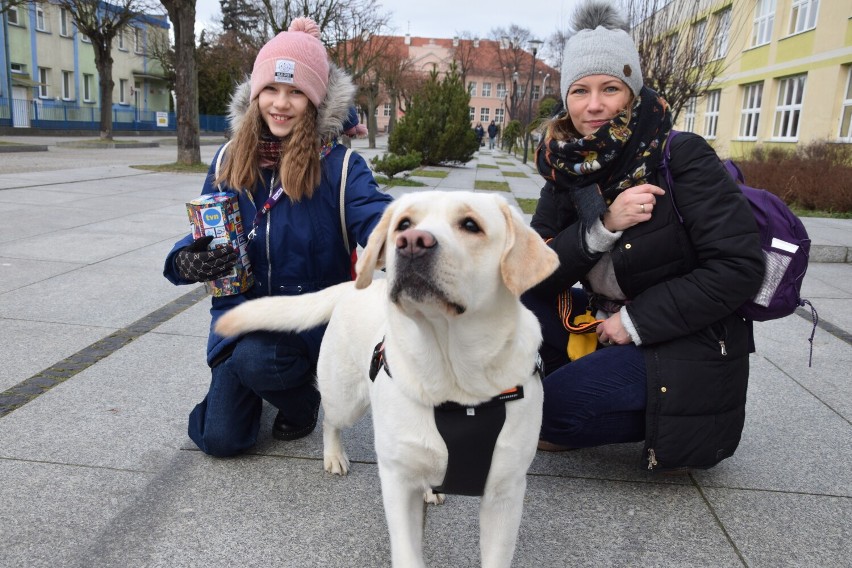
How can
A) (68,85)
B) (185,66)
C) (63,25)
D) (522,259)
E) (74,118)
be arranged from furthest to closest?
(68,85), (63,25), (74,118), (185,66), (522,259)

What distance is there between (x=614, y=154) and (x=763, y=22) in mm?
29700

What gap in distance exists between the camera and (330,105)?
11.2ft

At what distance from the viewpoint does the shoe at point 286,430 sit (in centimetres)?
346

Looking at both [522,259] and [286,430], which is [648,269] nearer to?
[522,259]

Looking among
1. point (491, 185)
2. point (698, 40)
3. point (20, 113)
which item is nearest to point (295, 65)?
point (698, 40)

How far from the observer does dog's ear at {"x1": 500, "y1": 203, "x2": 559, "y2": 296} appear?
205cm

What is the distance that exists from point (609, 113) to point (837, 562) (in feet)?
6.97

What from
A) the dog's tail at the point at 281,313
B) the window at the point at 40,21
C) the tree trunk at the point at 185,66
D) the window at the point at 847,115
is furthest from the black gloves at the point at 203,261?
the window at the point at 40,21

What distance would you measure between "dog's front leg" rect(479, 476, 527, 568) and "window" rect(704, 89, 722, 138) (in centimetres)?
3236

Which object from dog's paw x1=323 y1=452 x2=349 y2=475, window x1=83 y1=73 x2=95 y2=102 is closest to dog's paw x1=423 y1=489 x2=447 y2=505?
dog's paw x1=323 y1=452 x2=349 y2=475

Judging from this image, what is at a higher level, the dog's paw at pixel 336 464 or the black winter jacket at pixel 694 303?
the black winter jacket at pixel 694 303

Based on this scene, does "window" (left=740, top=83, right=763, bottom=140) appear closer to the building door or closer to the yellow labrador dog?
the yellow labrador dog

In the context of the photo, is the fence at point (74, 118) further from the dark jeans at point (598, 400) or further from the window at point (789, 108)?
the dark jeans at point (598, 400)

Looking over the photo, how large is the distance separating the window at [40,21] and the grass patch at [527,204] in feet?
128
